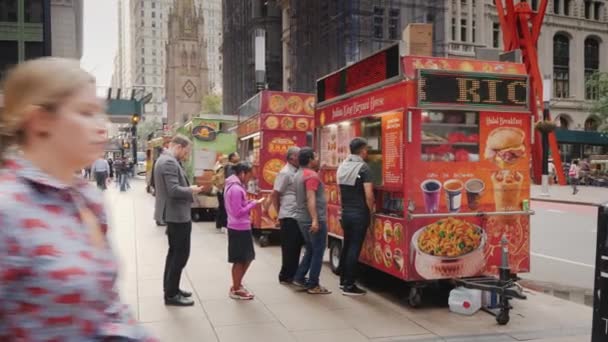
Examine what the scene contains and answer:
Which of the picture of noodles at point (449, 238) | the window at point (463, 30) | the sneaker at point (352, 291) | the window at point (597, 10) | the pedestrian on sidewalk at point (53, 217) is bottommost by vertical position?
the sneaker at point (352, 291)

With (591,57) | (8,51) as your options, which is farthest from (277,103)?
(591,57)

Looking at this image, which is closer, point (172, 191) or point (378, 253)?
point (172, 191)

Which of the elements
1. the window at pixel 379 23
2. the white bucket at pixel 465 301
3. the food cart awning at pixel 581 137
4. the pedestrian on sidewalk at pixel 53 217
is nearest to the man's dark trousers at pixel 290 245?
the white bucket at pixel 465 301

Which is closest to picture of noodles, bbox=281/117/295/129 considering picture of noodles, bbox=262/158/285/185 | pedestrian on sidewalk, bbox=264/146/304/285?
picture of noodles, bbox=262/158/285/185

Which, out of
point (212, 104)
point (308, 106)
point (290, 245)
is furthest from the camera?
point (212, 104)

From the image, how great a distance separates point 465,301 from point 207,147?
39.4 feet

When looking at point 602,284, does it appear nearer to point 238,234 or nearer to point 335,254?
point 238,234

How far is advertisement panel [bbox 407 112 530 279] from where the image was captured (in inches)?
270

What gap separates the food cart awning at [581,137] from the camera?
49.2 metres

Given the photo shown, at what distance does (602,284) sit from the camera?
174 inches

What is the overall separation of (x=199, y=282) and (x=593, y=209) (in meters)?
17.6

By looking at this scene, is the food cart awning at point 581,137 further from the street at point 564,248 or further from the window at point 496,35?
the street at point 564,248

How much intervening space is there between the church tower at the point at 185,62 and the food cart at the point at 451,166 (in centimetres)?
11085

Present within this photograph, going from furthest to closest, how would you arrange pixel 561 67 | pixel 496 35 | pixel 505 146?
pixel 561 67, pixel 496 35, pixel 505 146
